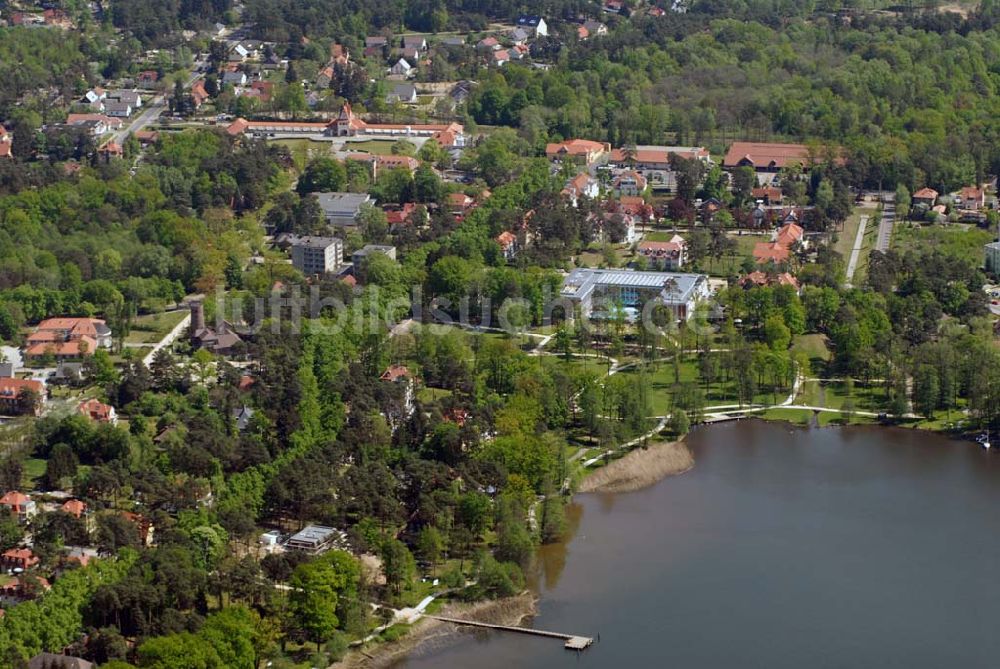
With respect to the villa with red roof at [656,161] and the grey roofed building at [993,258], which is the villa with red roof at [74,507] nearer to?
the grey roofed building at [993,258]

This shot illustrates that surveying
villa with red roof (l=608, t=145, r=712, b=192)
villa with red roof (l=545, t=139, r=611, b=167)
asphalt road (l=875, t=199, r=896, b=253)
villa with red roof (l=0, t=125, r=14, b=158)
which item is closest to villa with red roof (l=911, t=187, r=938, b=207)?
asphalt road (l=875, t=199, r=896, b=253)

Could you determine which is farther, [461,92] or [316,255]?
[461,92]

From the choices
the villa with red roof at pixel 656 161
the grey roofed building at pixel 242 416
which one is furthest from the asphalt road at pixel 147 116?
the grey roofed building at pixel 242 416

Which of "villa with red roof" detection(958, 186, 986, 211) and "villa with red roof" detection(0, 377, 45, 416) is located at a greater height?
"villa with red roof" detection(958, 186, 986, 211)

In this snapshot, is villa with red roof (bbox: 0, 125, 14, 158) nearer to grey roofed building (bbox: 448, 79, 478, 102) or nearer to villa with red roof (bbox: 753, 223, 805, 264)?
grey roofed building (bbox: 448, 79, 478, 102)

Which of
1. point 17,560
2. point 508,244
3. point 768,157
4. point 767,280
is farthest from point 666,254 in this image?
point 17,560

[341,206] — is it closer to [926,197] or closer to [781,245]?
[781,245]
